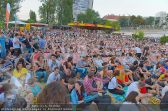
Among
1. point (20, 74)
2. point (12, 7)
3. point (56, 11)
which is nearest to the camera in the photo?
point (20, 74)

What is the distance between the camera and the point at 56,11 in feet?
212

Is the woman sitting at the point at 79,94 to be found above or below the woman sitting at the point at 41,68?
above

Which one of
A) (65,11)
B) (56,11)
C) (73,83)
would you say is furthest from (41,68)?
(65,11)

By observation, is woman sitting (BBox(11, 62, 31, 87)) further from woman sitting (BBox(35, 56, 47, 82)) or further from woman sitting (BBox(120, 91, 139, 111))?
woman sitting (BBox(120, 91, 139, 111))

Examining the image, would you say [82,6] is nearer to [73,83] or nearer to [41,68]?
[41,68]

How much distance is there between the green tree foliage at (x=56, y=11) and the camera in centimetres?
6103

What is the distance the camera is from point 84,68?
12.4m

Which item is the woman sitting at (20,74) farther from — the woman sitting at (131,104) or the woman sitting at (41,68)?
the woman sitting at (131,104)

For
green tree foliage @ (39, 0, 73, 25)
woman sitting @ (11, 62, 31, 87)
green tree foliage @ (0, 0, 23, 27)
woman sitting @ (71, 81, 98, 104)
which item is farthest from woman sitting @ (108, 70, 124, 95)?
green tree foliage @ (39, 0, 73, 25)

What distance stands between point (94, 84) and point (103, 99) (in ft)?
7.44

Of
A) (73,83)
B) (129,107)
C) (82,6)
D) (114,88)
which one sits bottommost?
(82,6)

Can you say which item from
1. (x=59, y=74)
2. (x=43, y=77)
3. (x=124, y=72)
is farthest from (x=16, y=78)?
(x=124, y=72)

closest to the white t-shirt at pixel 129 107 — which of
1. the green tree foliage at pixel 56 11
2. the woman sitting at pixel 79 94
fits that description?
the woman sitting at pixel 79 94

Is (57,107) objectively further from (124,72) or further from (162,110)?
(124,72)
